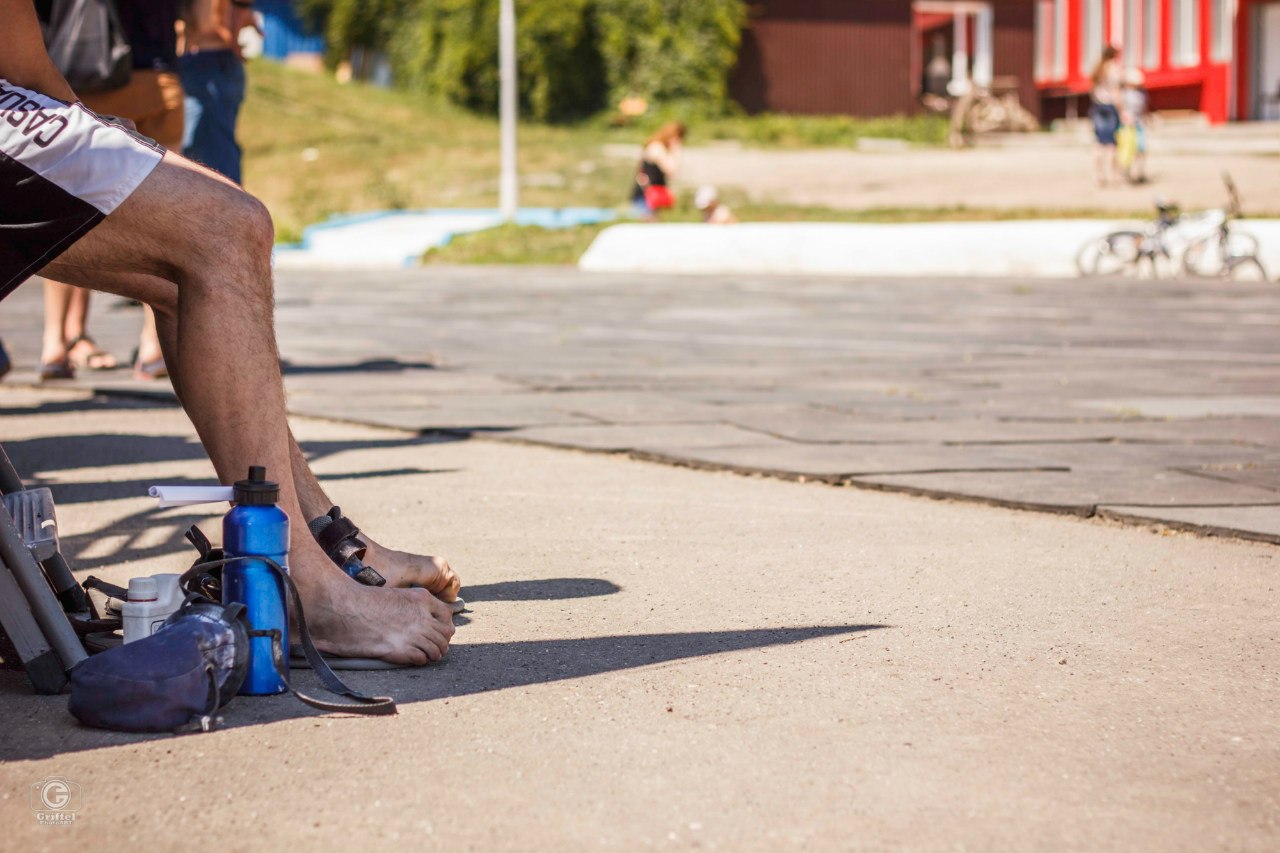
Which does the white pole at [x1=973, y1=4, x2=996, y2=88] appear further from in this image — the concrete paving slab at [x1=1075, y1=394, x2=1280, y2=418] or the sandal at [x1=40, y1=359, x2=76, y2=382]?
the sandal at [x1=40, y1=359, x2=76, y2=382]

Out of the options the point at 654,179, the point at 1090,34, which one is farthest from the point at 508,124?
the point at 1090,34

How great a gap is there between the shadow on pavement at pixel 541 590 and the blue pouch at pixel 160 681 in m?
0.82

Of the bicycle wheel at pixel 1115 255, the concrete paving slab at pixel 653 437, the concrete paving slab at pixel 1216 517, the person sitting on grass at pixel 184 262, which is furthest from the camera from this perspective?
the bicycle wheel at pixel 1115 255

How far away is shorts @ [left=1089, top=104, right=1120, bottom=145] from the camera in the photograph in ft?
64.2

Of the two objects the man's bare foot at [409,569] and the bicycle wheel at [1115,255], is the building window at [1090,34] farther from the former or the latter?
the man's bare foot at [409,569]

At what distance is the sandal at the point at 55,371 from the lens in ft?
21.7

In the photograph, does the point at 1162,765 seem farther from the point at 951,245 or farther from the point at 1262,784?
the point at 951,245

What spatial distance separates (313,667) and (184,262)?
64cm

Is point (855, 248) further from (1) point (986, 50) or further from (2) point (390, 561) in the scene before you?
(1) point (986, 50)

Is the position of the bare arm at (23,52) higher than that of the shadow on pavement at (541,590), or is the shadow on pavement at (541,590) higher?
the bare arm at (23,52)

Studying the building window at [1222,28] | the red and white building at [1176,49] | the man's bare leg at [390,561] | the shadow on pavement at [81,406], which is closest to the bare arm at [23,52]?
the man's bare leg at [390,561]

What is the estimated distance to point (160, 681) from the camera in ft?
7.52

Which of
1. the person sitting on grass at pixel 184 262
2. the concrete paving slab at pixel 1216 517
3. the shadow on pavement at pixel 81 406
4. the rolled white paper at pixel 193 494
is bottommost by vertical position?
the shadow on pavement at pixel 81 406

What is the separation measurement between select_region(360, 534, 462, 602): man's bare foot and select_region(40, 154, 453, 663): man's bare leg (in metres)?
0.24
